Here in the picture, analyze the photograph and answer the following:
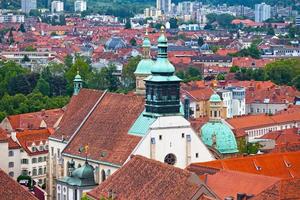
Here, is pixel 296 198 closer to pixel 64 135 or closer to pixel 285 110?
pixel 64 135

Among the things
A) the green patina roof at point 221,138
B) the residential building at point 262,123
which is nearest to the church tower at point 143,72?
the green patina roof at point 221,138

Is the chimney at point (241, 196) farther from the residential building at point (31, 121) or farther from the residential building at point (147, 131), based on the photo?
the residential building at point (31, 121)

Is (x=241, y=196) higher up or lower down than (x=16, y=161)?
higher up

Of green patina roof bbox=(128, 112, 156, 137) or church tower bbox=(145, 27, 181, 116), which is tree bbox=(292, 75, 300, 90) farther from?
green patina roof bbox=(128, 112, 156, 137)

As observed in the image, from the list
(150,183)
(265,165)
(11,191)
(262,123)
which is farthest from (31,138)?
(11,191)

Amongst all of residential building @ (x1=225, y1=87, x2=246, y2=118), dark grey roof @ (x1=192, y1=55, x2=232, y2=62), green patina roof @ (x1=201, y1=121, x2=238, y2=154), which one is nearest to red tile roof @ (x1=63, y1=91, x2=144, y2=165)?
green patina roof @ (x1=201, y1=121, x2=238, y2=154)

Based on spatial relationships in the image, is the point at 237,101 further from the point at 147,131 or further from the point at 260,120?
the point at 147,131

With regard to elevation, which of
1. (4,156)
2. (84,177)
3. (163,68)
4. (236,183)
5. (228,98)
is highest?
(163,68)
